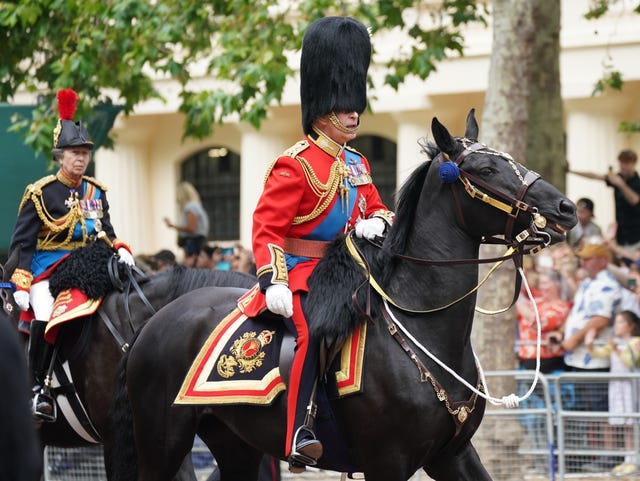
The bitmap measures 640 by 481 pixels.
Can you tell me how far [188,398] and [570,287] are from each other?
6.16 m

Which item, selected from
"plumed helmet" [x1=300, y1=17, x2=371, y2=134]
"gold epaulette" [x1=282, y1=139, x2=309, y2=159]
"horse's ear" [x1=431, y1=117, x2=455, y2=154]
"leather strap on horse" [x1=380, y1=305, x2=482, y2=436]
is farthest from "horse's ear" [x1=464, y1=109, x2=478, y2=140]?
"leather strap on horse" [x1=380, y1=305, x2=482, y2=436]

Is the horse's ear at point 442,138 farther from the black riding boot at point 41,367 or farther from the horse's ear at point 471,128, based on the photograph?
the black riding boot at point 41,367

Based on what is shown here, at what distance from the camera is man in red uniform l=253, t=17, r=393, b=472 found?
6.67 m

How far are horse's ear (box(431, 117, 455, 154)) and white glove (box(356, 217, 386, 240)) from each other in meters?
0.51

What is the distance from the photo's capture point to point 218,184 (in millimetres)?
25953

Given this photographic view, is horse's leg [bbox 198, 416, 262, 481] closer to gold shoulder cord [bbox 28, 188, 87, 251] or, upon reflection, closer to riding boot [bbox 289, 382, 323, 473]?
riding boot [bbox 289, 382, 323, 473]

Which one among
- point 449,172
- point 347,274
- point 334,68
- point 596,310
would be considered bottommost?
point 596,310

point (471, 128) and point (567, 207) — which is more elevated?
point (471, 128)

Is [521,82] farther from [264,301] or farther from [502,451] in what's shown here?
[264,301]

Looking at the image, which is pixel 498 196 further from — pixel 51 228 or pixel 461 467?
pixel 51 228

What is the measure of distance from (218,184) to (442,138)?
19.7m


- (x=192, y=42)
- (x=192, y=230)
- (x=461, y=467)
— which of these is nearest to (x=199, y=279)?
(x=461, y=467)

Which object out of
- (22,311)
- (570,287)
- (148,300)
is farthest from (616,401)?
(22,311)

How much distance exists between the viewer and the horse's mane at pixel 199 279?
8.40 meters
